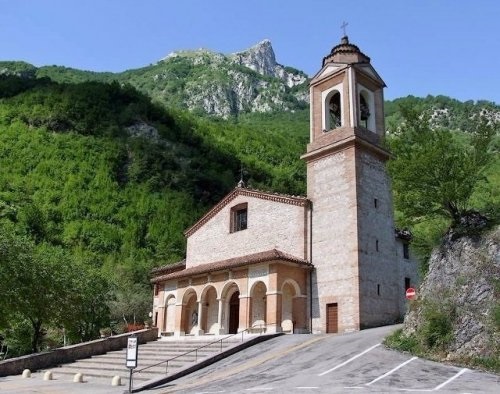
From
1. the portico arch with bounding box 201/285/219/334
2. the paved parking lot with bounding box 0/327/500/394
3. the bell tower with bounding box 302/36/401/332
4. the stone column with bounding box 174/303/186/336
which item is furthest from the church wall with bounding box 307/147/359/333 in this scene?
the stone column with bounding box 174/303/186/336

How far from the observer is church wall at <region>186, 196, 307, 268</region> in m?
28.9

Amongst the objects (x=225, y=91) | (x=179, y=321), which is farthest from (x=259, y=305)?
(x=225, y=91)

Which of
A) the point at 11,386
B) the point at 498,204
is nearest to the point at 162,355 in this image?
the point at 11,386

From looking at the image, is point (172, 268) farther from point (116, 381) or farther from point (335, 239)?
point (116, 381)

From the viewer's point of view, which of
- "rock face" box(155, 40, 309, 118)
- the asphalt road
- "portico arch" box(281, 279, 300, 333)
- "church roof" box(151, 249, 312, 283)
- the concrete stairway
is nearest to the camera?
the asphalt road

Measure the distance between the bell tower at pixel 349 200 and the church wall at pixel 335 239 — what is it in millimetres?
49

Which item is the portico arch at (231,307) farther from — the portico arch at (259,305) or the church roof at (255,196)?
the church roof at (255,196)

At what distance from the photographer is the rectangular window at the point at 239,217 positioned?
1278 inches

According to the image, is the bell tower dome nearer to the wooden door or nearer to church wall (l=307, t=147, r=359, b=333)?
church wall (l=307, t=147, r=359, b=333)

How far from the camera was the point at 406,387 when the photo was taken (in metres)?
13.4

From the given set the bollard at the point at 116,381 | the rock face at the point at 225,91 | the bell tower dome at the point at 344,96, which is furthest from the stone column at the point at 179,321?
the rock face at the point at 225,91

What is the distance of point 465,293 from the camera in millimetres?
18391

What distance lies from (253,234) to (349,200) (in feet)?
22.0

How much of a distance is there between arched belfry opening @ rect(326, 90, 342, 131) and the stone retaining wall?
53.7 ft
